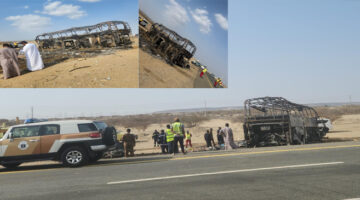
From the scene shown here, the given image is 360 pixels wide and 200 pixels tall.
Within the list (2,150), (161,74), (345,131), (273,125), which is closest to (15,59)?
(161,74)

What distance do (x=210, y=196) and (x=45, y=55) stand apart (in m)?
18.2

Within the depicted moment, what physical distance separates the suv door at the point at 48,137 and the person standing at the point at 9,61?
427 inches

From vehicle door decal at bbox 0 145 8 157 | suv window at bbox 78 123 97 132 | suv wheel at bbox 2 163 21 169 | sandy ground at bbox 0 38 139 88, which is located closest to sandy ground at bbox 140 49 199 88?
sandy ground at bbox 0 38 139 88

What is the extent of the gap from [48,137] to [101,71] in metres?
11.6

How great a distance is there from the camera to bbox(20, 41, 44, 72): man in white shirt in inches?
827

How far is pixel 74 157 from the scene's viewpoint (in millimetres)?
11180

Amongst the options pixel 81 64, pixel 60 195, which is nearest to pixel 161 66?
pixel 81 64

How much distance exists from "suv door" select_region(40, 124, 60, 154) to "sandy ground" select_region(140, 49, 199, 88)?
11264 millimetres

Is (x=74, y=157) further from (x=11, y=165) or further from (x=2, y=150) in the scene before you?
(x=11, y=165)

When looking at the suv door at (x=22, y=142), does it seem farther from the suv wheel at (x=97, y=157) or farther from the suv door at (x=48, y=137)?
the suv wheel at (x=97, y=157)

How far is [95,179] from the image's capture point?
833 centimetres

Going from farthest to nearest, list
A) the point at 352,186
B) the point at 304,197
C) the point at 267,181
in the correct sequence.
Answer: the point at 267,181, the point at 352,186, the point at 304,197

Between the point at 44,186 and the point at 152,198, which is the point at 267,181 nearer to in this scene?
the point at 152,198

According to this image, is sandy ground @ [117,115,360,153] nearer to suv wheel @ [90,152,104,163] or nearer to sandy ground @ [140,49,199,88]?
sandy ground @ [140,49,199,88]
